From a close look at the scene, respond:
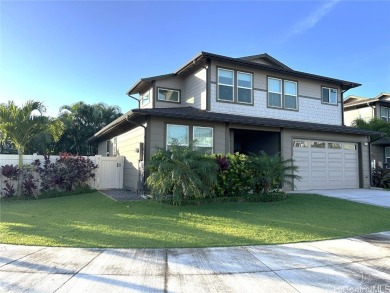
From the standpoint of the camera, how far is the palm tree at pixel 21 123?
1163 cm

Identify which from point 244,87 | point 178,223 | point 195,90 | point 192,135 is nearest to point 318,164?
point 244,87

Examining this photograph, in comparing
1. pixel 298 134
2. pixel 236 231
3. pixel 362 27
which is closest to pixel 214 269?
pixel 236 231

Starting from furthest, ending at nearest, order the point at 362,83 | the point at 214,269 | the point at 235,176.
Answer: the point at 362,83, the point at 235,176, the point at 214,269

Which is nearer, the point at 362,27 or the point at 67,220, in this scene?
the point at 67,220

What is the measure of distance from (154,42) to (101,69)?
4.38 meters

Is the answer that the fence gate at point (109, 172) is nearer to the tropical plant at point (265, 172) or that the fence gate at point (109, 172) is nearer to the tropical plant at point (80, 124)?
the tropical plant at point (265, 172)

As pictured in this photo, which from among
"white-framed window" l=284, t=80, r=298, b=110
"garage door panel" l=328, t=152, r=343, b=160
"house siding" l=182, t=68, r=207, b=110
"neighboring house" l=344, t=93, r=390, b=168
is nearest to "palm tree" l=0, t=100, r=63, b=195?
"house siding" l=182, t=68, r=207, b=110

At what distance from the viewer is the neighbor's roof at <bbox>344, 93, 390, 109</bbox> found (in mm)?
24484

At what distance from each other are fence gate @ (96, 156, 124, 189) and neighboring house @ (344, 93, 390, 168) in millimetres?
17722

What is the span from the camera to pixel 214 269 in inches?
167

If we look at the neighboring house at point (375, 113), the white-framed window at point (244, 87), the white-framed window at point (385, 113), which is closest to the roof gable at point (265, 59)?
the white-framed window at point (244, 87)

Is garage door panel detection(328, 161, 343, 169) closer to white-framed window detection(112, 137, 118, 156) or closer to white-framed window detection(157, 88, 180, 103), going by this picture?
white-framed window detection(157, 88, 180, 103)

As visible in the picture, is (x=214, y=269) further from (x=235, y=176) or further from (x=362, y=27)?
(x=362, y=27)

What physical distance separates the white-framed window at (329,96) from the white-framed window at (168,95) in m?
8.34
